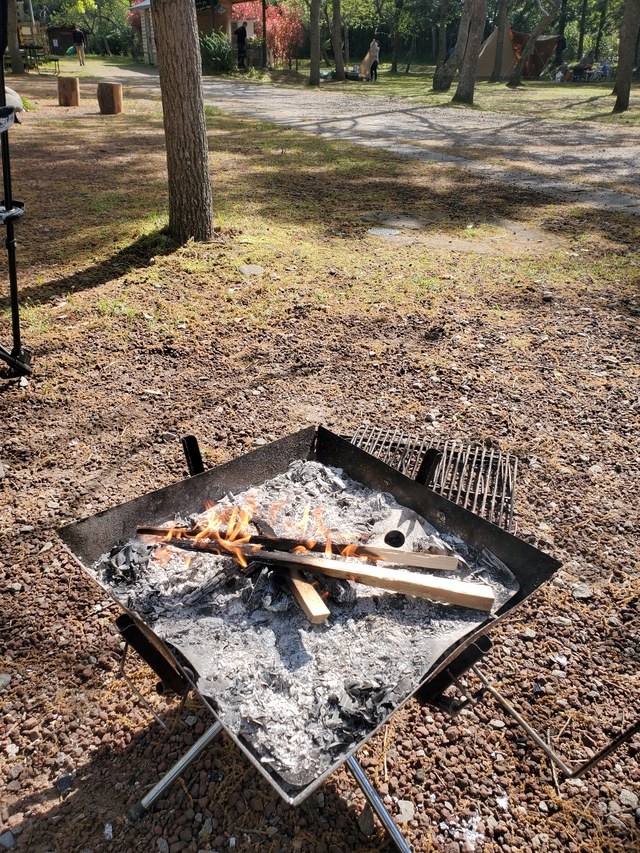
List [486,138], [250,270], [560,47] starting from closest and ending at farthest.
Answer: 1. [250,270]
2. [486,138]
3. [560,47]

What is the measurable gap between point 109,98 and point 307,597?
52.5 feet

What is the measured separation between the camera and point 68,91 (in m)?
15.1

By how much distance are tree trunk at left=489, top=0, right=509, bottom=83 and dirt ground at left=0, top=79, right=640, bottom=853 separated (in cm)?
2362

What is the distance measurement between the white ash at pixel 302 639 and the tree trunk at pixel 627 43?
1845cm

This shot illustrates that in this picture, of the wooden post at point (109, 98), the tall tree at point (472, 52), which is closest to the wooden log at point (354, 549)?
the wooden post at point (109, 98)

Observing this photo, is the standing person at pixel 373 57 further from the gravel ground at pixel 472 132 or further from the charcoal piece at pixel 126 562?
the charcoal piece at pixel 126 562

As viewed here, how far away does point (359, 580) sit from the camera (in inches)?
70.9

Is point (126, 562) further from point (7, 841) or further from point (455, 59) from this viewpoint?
point (455, 59)

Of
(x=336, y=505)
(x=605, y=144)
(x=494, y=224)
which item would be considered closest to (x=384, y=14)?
(x=605, y=144)

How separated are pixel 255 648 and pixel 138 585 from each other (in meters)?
0.46

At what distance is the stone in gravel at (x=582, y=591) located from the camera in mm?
2592

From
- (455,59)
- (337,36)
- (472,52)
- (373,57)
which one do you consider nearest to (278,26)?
(373,57)

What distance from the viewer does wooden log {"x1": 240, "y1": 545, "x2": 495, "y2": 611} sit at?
1768 mm

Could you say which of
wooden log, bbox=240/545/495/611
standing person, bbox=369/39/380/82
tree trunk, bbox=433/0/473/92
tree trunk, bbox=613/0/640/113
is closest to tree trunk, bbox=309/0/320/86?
standing person, bbox=369/39/380/82
